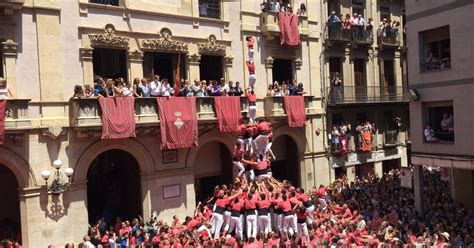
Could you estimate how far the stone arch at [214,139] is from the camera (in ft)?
82.9

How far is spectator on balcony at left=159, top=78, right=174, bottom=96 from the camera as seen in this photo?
76.5 ft

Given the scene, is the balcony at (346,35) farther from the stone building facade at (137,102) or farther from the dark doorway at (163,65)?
the dark doorway at (163,65)

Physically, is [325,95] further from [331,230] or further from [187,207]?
[331,230]

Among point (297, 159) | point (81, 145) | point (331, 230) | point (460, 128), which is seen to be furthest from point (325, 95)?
point (81, 145)

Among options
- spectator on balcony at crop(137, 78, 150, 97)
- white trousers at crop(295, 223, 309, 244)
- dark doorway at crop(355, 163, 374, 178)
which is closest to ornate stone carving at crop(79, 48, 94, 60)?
spectator on balcony at crop(137, 78, 150, 97)

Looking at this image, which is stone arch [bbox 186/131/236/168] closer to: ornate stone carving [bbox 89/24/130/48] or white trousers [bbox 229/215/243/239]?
ornate stone carving [bbox 89/24/130/48]

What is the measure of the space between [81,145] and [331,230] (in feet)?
36.6

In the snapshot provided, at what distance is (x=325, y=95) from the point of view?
31.9 metres

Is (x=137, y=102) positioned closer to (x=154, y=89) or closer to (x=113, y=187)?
(x=154, y=89)

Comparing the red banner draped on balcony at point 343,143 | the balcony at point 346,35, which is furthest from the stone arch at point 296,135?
the balcony at point 346,35

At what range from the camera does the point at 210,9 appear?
2711 cm

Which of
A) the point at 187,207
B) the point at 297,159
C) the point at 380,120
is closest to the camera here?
the point at 187,207

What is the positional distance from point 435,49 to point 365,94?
10812 mm

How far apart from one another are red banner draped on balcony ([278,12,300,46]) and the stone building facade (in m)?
0.43
